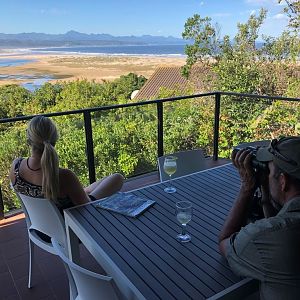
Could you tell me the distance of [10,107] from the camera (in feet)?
36.3

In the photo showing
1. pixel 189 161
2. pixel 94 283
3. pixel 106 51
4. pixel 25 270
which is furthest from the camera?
pixel 106 51

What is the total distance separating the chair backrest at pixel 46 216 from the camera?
6.14 ft

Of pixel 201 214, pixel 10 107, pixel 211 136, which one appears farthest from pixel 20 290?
pixel 10 107

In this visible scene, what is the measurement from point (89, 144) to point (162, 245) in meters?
2.42

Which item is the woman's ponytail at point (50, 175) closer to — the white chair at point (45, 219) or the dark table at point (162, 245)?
the white chair at point (45, 219)

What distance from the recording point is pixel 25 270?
8.16 ft

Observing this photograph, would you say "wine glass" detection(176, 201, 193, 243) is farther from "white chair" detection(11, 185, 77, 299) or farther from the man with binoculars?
"white chair" detection(11, 185, 77, 299)

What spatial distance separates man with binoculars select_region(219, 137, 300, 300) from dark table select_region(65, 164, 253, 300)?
11cm

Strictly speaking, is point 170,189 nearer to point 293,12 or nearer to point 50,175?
point 50,175

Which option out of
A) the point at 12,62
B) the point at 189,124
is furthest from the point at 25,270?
the point at 12,62

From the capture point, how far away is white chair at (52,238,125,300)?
1.10 m

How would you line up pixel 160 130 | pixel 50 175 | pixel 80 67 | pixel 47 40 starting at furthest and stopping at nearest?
pixel 47 40
pixel 80 67
pixel 160 130
pixel 50 175

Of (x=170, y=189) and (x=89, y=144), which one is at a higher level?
(x=170, y=189)

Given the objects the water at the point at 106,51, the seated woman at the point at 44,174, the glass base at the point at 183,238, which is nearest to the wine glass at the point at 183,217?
the glass base at the point at 183,238
